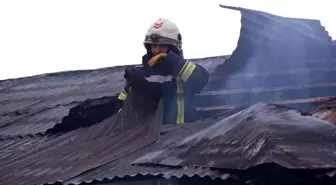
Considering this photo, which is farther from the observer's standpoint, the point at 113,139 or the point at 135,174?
the point at 113,139

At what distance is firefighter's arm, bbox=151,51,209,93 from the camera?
7516 mm

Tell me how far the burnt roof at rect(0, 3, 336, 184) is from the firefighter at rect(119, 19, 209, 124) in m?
0.52

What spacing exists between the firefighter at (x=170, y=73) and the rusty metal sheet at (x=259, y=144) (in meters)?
1.60

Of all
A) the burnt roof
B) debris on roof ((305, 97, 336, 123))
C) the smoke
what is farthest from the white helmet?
debris on roof ((305, 97, 336, 123))

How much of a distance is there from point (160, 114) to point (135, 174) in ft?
6.58

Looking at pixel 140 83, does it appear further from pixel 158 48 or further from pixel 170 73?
pixel 158 48

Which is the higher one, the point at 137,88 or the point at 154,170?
the point at 137,88

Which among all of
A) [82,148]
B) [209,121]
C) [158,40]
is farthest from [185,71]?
[82,148]

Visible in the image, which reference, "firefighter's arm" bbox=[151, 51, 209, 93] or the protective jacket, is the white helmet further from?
"firefighter's arm" bbox=[151, 51, 209, 93]

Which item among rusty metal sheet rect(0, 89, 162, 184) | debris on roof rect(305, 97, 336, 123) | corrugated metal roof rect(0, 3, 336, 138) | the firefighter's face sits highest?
the firefighter's face

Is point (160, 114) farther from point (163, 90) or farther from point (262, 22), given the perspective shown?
point (262, 22)

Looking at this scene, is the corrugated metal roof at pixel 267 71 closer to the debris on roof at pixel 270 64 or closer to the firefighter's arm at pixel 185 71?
the debris on roof at pixel 270 64

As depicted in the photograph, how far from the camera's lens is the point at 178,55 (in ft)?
25.6

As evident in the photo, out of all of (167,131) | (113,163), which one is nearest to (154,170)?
(113,163)
